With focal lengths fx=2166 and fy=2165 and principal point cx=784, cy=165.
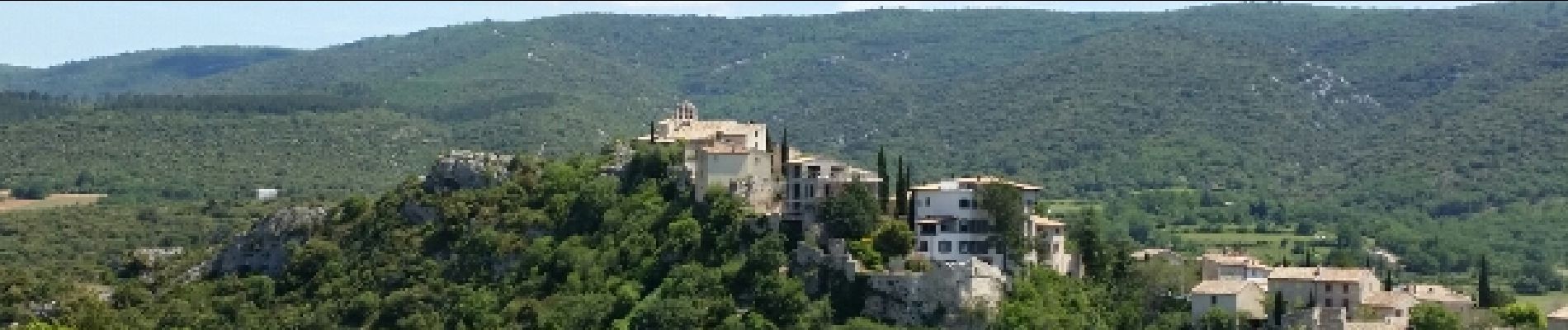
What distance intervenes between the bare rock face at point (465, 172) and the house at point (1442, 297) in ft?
118

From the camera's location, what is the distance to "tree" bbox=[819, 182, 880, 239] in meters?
71.9

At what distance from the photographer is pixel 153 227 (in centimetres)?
14238

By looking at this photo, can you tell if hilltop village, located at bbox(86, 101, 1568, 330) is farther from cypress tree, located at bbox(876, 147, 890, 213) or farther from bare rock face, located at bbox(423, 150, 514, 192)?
bare rock face, located at bbox(423, 150, 514, 192)

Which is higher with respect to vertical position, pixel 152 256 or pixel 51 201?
pixel 152 256

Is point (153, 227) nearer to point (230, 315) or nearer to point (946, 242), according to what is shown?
point (230, 315)

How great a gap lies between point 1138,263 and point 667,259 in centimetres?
1793

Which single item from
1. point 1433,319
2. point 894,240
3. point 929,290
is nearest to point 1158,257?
point 1433,319

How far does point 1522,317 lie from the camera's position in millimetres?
79125

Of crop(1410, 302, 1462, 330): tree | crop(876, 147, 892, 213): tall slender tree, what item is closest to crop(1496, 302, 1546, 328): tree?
crop(1410, 302, 1462, 330): tree

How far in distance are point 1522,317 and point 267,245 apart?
5013 cm

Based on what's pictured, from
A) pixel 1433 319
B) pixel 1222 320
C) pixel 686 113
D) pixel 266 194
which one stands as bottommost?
pixel 266 194

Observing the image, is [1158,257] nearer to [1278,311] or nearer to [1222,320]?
[1278,311]

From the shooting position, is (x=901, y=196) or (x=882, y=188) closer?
(x=901, y=196)

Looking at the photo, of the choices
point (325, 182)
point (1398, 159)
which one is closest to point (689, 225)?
point (325, 182)
